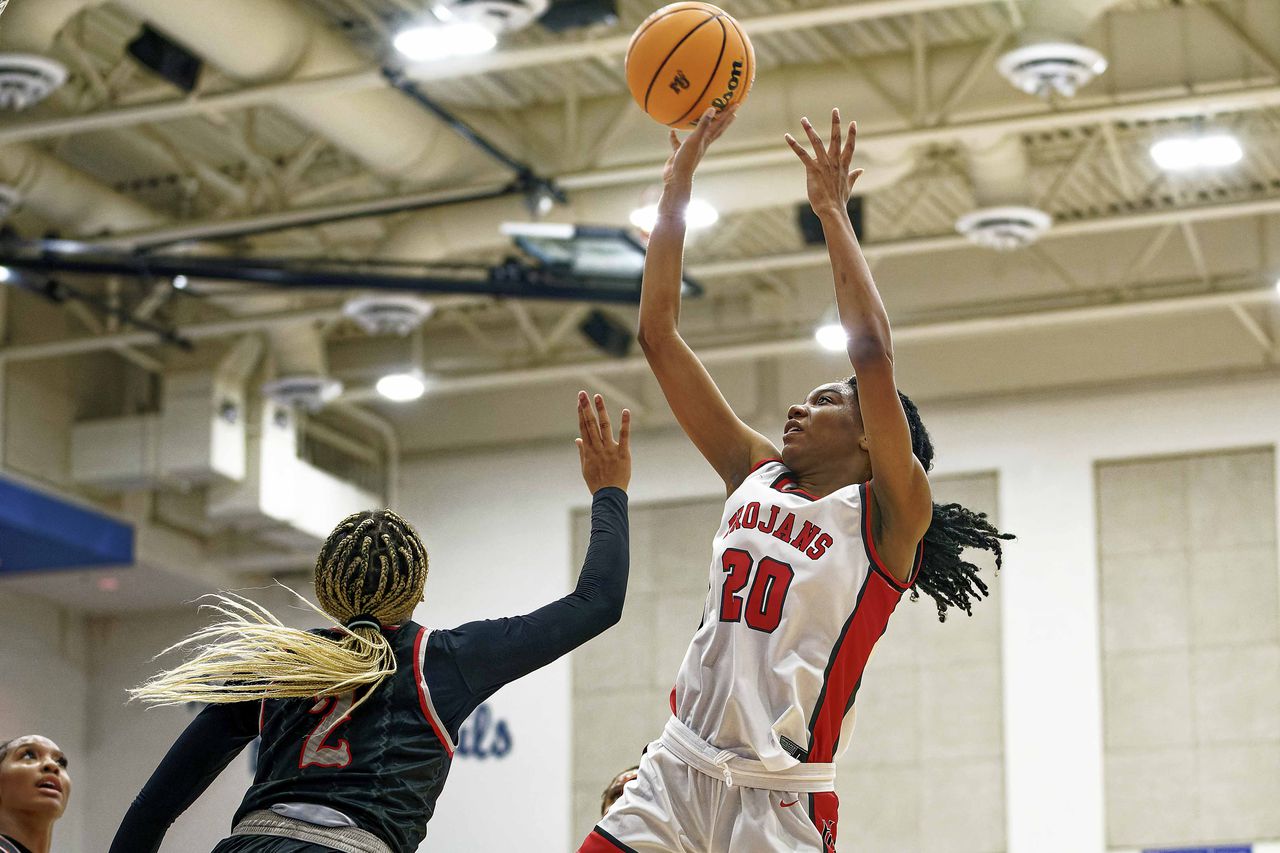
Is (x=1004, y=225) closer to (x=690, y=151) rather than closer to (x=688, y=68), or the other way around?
(x=688, y=68)

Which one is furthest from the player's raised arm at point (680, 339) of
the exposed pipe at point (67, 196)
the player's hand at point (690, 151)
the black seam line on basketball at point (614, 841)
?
the exposed pipe at point (67, 196)

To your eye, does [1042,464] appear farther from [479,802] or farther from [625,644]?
[479,802]

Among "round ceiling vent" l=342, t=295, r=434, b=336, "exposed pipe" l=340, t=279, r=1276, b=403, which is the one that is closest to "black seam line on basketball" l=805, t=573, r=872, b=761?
"round ceiling vent" l=342, t=295, r=434, b=336

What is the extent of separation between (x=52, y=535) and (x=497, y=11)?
8.09m

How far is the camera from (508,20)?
9.94m

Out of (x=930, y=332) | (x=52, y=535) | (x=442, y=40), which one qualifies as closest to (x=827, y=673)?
(x=442, y=40)

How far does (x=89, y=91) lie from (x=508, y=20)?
5.33 meters

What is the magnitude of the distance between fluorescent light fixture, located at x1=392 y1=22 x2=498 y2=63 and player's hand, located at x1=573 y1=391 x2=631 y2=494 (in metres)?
6.42

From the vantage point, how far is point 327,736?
363 cm

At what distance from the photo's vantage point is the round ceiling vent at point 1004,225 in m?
12.7

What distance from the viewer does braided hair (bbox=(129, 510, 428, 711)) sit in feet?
11.9

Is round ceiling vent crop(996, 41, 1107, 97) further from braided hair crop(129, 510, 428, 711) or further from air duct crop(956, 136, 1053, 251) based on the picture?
braided hair crop(129, 510, 428, 711)

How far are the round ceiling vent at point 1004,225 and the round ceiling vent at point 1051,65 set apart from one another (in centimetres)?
187

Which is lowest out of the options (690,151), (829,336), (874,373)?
(874,373)
